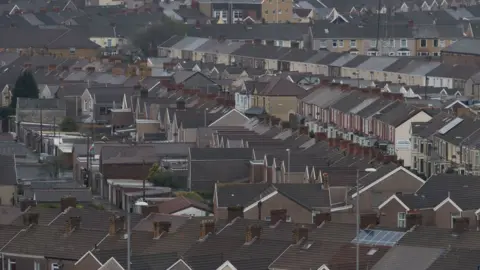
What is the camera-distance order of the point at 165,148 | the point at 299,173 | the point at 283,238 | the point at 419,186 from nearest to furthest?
the point at 283,238
the point at 419,186
the point at 299,173
the point at 165,148

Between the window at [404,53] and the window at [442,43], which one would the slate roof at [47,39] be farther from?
the window at [442,43]

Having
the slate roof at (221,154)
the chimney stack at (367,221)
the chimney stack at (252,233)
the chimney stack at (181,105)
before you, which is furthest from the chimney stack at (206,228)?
the chimney stack at (181,105)

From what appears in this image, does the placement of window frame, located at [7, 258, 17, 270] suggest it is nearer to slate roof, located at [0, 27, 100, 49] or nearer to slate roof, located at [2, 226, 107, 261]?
slate roof, located at [2, 226, 107, 261]

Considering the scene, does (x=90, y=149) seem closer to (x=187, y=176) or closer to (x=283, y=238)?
(x=187, y=176)

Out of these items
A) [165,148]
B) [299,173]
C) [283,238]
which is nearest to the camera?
[283,238]

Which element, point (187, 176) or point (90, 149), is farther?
point (90, 149)

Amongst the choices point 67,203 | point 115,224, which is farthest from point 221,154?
point 115,224

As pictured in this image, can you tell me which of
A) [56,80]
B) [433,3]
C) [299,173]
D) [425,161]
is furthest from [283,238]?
[433,3]
